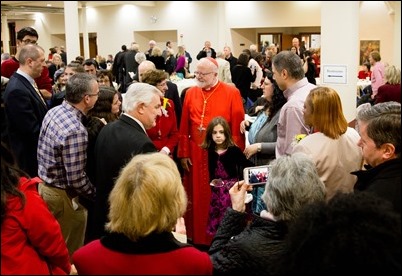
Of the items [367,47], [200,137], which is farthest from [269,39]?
[200,137]

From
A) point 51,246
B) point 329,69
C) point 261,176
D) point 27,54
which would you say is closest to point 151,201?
point 51,246

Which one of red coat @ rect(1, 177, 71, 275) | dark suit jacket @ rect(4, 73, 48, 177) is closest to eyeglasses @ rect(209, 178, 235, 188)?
dark suit jacket @ rect(4, 73, 48, 177)

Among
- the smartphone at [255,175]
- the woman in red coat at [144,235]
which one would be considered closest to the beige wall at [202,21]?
the smartphone at [255,175]

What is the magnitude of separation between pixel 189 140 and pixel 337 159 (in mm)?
1878

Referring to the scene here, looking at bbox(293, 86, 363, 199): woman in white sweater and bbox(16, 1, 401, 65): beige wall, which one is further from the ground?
bbox(16, 1, 401, 65): beige wall

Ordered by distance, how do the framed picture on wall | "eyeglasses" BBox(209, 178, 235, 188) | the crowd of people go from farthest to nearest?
the framed picture on wall
"eyeglasses" BBox(209, 178, 235, 188)
the crowd of people

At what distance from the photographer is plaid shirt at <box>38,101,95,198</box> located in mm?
3119

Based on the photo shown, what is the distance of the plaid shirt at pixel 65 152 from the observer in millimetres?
3119

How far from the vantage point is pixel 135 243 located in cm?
180

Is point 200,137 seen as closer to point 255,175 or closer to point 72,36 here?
point 255,175

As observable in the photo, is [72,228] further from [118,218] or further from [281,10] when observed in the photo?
[281,10]

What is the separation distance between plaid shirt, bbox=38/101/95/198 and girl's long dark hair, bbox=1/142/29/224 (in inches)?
40.7

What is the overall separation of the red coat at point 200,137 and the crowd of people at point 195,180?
0.01 metres

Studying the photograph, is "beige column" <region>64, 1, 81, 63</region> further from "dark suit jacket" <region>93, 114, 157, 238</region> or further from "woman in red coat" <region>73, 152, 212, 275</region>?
"woman in red coat" <region>73, 152, 212, 275</region>
